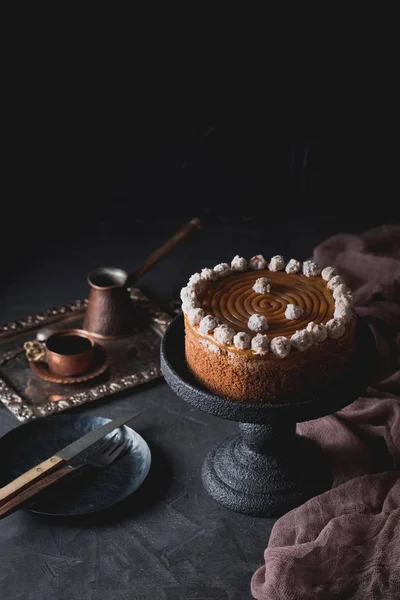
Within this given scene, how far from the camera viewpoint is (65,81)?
2914 millimetres

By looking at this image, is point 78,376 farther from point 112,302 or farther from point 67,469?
point 67,469

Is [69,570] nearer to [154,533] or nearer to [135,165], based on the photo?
[154,533]

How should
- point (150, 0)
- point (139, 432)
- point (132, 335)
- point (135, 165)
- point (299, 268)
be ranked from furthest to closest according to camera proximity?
1. point (135, 165)
2. point (150, 0)
3. point (132, 335)
4. point (139, 432)
5. point (299, 268)

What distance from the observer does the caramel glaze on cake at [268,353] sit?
1649 mm

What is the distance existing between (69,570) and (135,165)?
5.58 ft

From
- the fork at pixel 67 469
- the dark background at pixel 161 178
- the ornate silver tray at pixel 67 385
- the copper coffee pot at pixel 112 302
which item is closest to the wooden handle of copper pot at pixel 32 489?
the fork at pixel 67 469

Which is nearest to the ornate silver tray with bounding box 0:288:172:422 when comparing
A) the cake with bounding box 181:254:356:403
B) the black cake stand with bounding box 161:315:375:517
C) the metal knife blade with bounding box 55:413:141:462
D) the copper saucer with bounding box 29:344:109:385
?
the copper saucer with bounding box 29:344:109:385

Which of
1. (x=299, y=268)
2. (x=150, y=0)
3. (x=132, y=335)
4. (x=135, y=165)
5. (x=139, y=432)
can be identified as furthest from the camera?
(x=135, y=165)

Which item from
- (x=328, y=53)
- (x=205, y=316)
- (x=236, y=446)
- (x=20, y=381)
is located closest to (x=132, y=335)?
(x=20, y=381)

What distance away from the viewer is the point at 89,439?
6.25 feet

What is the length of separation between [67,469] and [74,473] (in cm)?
10

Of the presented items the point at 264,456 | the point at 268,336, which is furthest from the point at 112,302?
the point at 268,336

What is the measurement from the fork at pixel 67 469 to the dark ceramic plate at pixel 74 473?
0.06ft

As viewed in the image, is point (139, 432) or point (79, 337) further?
point (79, 337)
